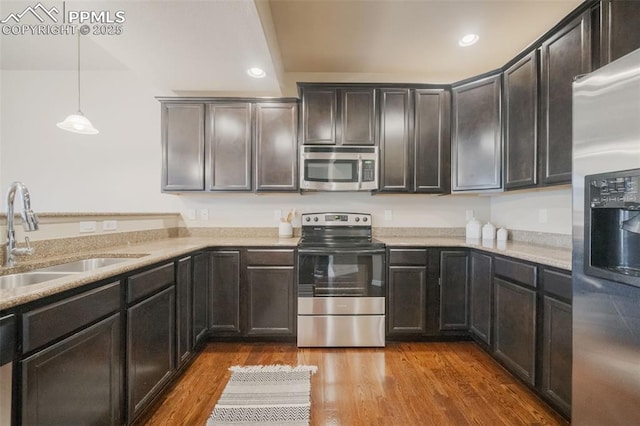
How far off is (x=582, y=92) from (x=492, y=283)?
1.50m

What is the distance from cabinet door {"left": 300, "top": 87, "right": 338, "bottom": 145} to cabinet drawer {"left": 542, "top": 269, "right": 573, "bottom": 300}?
2000mm

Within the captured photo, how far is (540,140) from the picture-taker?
2.04 metres

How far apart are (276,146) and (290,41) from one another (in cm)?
98

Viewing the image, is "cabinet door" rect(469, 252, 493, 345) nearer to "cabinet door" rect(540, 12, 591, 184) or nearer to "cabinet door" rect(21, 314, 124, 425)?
"cabinet door" rect(540, 12, 591, 184)

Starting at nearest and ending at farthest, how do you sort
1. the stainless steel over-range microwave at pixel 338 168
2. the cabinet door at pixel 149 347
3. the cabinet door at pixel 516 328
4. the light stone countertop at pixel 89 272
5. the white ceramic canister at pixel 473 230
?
1. the light stone countertop at pixel 89 272
2. the cabinet door at pixel 149 347
3. the cabinet door at pixel 516 328
4. the stainless steel over-range microwave at pixel 338 168
5. the white ceramic canister at pixel 473 230

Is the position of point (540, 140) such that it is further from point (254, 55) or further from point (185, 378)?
point (185, 378)

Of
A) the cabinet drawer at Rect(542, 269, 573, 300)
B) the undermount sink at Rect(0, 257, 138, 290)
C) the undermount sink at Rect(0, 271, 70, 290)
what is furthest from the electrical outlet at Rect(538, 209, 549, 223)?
the undermount sink at Rect(0, 271, 70, 290)

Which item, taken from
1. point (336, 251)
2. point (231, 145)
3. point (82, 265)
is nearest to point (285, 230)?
point (336, 251)

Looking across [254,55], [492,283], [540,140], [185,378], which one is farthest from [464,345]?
[254,55]

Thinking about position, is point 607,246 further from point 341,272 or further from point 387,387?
point 341,272

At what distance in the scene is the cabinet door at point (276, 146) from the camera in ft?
9.48

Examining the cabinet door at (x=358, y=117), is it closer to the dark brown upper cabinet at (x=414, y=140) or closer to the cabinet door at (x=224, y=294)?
the dark brown upper cabinet at (x=414, y=140)

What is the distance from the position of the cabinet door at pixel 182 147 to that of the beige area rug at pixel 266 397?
182cm

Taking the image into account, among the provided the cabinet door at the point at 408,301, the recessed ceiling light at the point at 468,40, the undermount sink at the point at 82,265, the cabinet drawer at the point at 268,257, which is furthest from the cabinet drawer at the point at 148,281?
the recessed ceiling light at the point at 468,40
